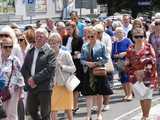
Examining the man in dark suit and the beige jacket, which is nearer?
the man in dark suit

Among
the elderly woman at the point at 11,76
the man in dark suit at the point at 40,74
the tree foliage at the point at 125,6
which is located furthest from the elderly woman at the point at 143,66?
the tree foliage at the point at 125,6

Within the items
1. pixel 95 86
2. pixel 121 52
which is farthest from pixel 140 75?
Result: pixel 121 52

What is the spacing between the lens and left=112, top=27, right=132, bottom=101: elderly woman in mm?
13688

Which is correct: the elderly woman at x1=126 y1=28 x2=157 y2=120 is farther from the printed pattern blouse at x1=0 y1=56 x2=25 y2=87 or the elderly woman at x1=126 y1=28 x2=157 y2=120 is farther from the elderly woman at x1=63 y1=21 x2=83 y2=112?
the printed pattern blouse at x1=0 y1=56 x2=25 y2=87

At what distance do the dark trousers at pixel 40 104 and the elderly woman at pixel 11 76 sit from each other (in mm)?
793

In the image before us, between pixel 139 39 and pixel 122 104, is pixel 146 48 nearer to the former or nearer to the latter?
pixel 139 39

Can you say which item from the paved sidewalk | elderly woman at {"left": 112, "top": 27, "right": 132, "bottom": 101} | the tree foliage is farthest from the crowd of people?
the tree foliage

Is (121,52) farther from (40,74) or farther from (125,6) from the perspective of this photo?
(125,6)

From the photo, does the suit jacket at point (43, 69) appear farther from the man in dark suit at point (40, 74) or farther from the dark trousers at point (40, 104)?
the dark trousers at point (40, 104)

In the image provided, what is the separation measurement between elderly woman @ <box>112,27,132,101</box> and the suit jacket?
455cm

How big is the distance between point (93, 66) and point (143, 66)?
1151 millimetres

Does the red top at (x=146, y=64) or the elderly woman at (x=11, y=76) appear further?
the red top at (x=146, y=64)

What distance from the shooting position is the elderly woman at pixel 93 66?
11.0 m

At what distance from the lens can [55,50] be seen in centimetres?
1014
